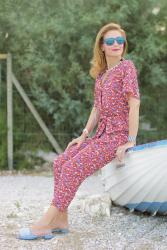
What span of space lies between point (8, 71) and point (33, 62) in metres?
0.52

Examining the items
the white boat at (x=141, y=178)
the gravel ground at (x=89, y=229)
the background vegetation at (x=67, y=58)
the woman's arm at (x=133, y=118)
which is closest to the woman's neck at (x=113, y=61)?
the woman's arm at (x=133, y=118)

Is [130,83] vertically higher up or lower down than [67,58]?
lower down

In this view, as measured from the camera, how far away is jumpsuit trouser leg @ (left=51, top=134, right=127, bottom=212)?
4.88m

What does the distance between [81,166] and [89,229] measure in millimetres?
734

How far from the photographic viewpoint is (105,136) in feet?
16.5

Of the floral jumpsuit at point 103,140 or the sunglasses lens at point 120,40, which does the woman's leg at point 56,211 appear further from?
the sunglasses lens at point 120,40

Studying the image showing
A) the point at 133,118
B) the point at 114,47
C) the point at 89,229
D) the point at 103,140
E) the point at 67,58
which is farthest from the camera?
the point at 67,58

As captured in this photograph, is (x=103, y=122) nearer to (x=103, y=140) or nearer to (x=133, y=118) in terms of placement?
(x=103, y=140)

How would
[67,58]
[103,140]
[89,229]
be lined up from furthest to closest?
[67,58] → [89,229] → [103,140]

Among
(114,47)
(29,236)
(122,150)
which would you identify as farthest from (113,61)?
(29,236)

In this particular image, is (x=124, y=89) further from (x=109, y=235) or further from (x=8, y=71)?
(x=8, y=71)

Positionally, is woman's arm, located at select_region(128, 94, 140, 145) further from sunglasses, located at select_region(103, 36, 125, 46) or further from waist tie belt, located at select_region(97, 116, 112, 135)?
sunglasses, located at select_region(103, 36, 125, 46)

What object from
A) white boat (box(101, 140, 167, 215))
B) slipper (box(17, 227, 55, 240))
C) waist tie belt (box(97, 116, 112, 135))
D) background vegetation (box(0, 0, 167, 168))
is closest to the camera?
white boat (box(101, 140, 167, 215))

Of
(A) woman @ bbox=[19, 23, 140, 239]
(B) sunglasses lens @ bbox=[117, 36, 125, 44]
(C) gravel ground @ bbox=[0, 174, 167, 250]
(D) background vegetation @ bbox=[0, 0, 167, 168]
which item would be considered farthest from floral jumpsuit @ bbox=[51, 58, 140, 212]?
(D) background vegetation @ bbox=[0, 0, 167, 168]
